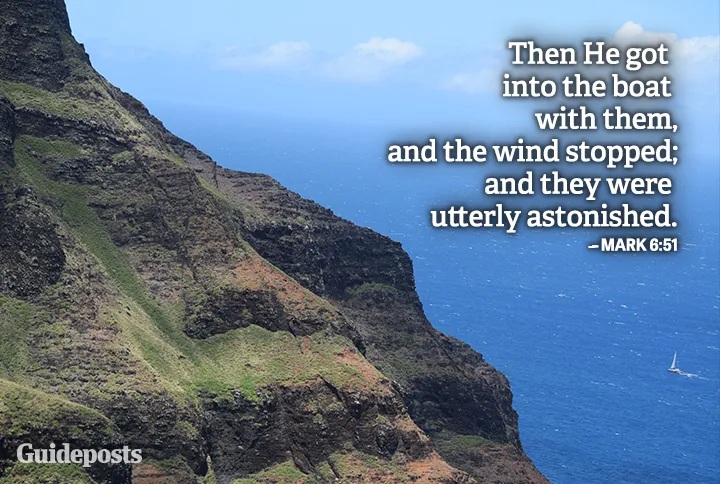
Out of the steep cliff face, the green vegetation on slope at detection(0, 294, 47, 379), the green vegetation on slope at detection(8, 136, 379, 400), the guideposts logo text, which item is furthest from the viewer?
the green vegetation on slope at detection(8, 136, 379, 400)

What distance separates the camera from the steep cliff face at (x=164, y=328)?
3664 inches

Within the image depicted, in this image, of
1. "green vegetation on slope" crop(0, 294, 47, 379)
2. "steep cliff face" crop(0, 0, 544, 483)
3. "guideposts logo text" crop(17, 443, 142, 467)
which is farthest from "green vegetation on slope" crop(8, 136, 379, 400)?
"guideposts logo text" crop(17, 443, 142, 467)

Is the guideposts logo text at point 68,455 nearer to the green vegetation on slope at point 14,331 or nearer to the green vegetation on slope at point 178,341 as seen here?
the green vegetation on slope at point 14,331

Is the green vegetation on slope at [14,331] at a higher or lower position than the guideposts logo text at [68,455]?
higher

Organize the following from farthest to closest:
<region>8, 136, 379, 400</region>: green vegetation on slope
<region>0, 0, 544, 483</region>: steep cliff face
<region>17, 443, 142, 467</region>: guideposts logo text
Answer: <region>8, 136, 379, 400</region>: green vegetation on slope → <region>0, 0, 544, 483</region>: steep cliff face → <region>17, 443, 142, 467</region>: guideposts logo text

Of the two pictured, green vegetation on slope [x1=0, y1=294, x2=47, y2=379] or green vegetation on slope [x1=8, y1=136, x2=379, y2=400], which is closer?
green vegetation on slope [x1=0, y1=294, x2=47, y2=379]

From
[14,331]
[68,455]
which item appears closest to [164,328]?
[14,331]

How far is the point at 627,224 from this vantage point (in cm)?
10688

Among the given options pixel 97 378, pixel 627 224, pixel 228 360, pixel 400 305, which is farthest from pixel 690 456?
pixel 97 378

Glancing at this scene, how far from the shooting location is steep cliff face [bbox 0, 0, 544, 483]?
9306cm

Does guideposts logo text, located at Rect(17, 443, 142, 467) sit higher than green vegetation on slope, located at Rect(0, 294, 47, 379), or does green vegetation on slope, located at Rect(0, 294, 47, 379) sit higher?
green vegetation on slope, located at Rect(0, 294, 47, 379)

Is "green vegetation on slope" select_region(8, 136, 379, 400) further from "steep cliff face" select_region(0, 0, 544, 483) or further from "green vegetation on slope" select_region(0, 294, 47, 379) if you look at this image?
"green vegetation on slope" select_region(0, 294, 47, 379)

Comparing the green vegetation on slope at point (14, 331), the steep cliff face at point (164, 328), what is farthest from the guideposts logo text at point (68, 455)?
the green vegetation on slope at point (14, 331)

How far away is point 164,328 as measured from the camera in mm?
109250
